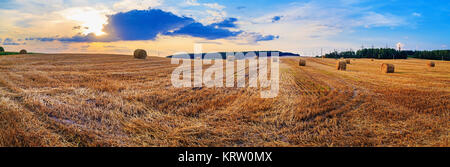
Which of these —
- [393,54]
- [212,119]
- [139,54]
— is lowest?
[212,119]

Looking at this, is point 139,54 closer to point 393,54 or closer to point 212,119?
Result: point 212,119

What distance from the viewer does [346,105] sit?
20.1 ft

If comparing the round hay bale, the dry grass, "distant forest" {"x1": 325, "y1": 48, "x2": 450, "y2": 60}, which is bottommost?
the dry grass

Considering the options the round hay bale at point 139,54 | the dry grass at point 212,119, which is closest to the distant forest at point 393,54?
the round hay bale at point 139,54

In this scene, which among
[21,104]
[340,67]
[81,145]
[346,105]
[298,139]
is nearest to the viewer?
[81,145]

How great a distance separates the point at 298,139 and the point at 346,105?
3155 millimetres
